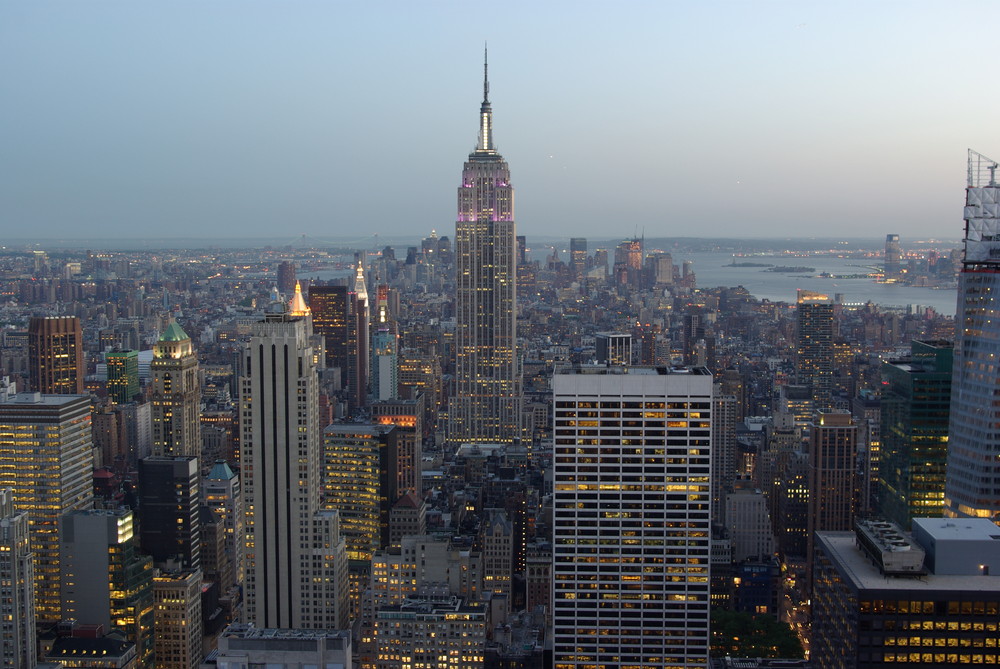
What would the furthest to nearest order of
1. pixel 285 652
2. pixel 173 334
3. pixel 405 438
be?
pixel 173 334, pixel 405 438, pixel 285 652

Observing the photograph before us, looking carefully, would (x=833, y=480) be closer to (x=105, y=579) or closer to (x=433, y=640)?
(x=433, y=640)

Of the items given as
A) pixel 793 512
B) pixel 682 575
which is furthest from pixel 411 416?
pixel 682 575

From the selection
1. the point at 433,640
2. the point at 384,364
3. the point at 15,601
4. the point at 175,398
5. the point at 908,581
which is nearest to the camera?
the point at 908,581

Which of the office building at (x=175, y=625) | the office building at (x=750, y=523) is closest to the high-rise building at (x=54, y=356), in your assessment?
the office building at (x=175, y=625)

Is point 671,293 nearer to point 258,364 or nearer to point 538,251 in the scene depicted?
point 538,251

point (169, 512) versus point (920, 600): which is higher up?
point (920, 600)

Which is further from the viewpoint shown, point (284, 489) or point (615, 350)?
point (615, 350)

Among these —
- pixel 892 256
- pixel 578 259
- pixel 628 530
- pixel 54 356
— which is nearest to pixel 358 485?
pixel 628 530
